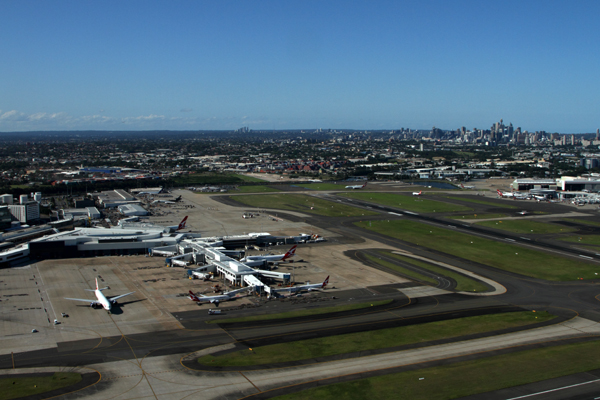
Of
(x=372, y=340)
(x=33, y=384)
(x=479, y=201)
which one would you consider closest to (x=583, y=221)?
(x=479, y=201)

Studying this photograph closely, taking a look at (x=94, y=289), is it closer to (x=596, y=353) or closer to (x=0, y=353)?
(x=0, y=353)

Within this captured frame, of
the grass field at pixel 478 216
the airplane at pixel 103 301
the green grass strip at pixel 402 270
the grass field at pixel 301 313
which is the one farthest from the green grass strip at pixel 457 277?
the grass field at pixel 478 216

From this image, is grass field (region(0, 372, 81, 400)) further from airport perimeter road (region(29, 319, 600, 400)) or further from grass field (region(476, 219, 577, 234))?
grass field (region(476, 219, 577, 234))

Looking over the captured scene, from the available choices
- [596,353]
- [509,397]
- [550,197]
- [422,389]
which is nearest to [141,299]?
[422,389]

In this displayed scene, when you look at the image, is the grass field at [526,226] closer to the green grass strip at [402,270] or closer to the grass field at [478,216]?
the grass field at [478,216]

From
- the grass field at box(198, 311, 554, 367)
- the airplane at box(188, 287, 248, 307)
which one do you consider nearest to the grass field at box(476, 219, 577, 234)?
the grass field at box(198, 311, 554, 367)

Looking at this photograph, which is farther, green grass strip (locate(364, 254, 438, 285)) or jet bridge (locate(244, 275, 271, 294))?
green grass strip (locate(364, 254, 438, 285))
